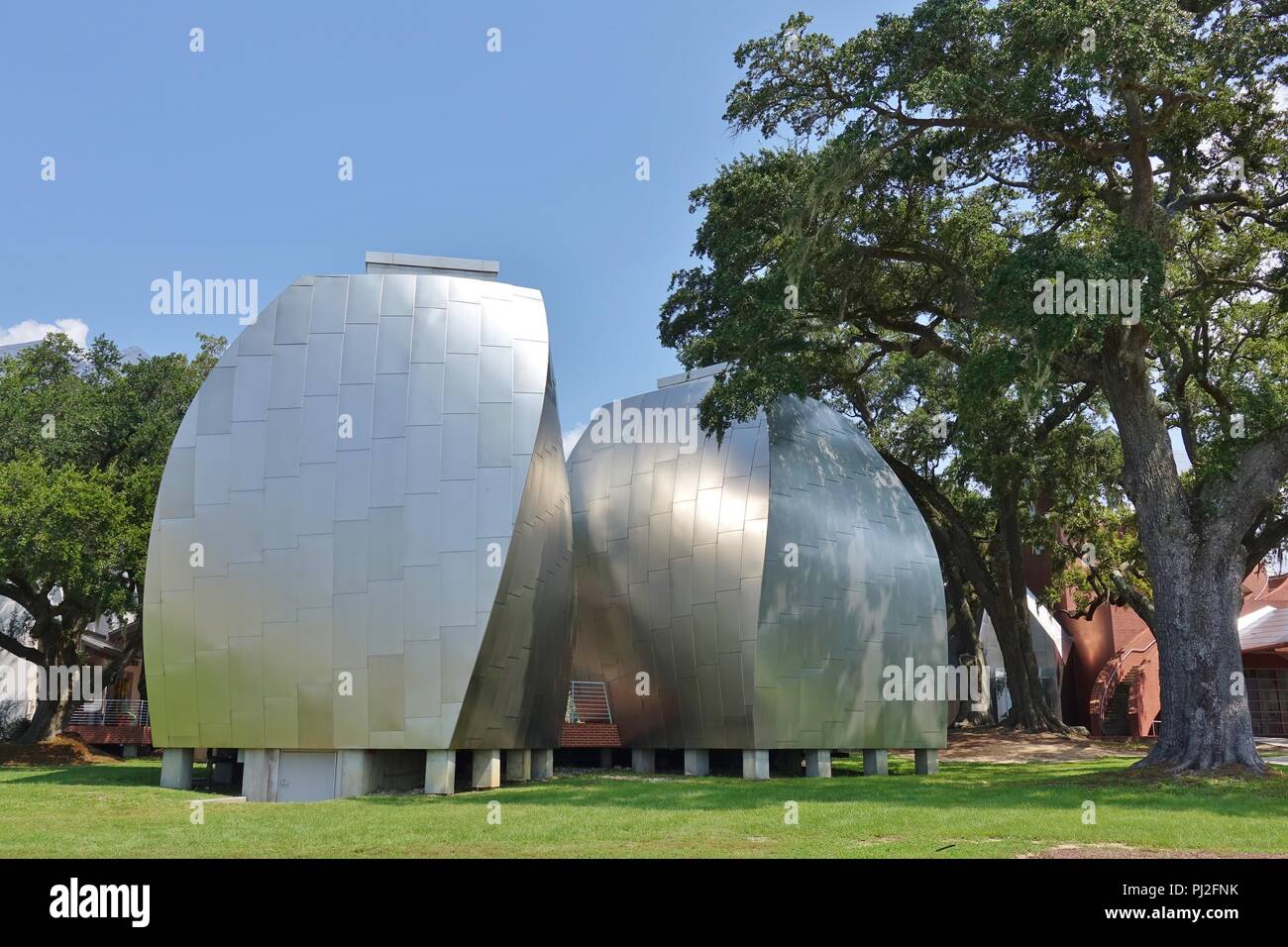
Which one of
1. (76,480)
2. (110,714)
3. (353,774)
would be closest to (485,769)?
(353,774)

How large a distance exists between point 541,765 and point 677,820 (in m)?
10.1

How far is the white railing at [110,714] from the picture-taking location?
43.9 metres

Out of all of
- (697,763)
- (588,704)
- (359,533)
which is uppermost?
(359,533)

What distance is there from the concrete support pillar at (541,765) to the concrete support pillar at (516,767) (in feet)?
2.48

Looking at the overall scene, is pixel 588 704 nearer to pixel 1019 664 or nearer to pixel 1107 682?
pixel 1019 664

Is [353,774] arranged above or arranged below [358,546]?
below

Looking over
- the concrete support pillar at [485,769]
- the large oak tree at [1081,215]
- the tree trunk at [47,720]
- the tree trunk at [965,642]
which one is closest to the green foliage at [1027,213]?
the large oak tree at [1081,215]

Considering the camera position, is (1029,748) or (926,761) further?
(1029,748)

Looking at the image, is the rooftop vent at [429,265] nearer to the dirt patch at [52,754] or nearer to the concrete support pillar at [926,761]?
the concrete support pillar at [926,761]

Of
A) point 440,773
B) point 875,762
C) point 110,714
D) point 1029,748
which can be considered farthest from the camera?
point 110,714

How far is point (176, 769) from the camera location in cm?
2328

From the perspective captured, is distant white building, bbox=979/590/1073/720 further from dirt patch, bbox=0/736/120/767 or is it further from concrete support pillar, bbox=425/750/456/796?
dirt patch, bbox=0/736/120/767

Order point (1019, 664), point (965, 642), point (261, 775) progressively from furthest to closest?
1. point (965, 642)
2. point (1019, 664)
3. point (261, 775)

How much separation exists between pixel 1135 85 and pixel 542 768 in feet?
64.1
